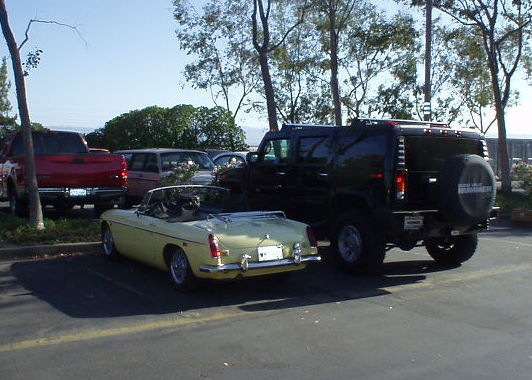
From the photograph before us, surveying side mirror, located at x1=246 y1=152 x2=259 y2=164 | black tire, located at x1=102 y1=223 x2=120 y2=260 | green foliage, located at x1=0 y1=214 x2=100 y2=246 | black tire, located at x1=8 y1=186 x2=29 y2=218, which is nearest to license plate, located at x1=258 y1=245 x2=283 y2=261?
black tire, located at x1=102 y1=223 x2=120 y2=260

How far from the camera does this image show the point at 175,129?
27.8 m

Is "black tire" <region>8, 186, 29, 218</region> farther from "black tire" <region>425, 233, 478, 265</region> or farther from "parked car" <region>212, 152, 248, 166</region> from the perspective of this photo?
"black tire" <region>425, 233, 478, 265</region>

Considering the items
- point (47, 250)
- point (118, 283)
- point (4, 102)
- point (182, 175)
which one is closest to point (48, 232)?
point (47, 250)

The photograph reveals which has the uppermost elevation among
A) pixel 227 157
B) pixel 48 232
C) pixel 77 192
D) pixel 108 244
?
pixel 227 157

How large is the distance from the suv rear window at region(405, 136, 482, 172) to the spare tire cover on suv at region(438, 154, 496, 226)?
15.1 inches

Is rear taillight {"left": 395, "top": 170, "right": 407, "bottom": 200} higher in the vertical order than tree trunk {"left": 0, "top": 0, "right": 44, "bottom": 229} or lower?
lower

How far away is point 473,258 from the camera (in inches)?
384

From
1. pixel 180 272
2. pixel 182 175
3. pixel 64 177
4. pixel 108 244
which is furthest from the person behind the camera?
pixel 182 175

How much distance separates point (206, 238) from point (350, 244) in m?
2.48

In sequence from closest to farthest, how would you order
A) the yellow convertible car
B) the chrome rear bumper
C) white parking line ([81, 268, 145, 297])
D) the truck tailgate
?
the chrome rear bumper → the yellow convertible car → white parking line ([81, 268, 145, 297]) → the truck tailgate

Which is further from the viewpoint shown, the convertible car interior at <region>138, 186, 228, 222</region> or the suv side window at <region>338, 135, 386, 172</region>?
the suv side window at <region>338, 135, 386, 172</region>

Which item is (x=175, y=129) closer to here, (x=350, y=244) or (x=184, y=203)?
(x=184, y=203)

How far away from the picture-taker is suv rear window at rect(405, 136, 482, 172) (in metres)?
7.95

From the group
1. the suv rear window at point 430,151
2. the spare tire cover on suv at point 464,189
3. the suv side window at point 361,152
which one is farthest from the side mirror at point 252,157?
the spare tire cover on suv at point 464,189
